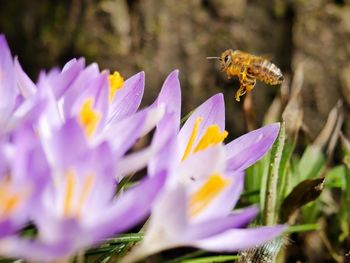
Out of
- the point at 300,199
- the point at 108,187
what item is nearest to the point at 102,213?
the point at 108,187

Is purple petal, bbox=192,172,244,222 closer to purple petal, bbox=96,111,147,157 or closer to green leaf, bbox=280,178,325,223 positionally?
purple petal, bbox=96,111,147,157

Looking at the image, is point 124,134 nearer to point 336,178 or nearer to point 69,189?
point 69,189

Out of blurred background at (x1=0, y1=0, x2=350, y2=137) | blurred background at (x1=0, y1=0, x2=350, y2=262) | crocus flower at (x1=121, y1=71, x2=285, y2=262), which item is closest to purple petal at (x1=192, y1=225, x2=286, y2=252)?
crocus flower at (x1=121, y1=71, x2=285, y2=262)

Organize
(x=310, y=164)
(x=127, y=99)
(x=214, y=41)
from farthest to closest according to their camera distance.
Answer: (x=214, y=41)
(x=310, y=164)
(x=127, y=99)

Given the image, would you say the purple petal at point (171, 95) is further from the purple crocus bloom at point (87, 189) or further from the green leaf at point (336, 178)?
the green leaf at point (336, 178)

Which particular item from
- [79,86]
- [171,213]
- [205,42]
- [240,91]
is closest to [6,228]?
[171,213]

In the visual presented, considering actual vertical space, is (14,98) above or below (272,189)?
above

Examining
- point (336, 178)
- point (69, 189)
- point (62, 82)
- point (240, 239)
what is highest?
point (62, 82)
